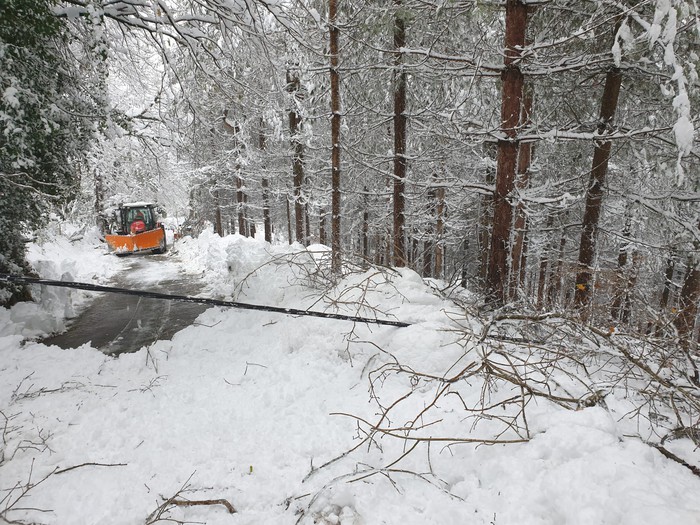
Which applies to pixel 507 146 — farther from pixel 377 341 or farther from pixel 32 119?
pixel 32 119

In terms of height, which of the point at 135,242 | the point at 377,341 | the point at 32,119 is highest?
the point at 32,119

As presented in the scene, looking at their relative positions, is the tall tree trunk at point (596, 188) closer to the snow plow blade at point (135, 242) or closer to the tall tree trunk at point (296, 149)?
the tall tree trunk at point (296, 149)

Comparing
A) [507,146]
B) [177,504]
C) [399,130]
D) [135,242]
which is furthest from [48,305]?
[135,242]

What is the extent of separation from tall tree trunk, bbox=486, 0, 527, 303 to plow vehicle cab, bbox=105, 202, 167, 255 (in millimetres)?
21096

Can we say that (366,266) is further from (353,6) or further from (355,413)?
(353,6)

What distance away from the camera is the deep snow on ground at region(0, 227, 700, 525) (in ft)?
6.50

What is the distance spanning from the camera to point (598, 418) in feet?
7.17

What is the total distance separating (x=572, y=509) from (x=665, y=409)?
157cm

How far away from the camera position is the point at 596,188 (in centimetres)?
720

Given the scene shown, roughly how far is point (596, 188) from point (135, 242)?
874 inches

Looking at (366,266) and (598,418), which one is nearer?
(598,418)

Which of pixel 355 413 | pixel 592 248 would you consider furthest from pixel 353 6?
pixel 355 413

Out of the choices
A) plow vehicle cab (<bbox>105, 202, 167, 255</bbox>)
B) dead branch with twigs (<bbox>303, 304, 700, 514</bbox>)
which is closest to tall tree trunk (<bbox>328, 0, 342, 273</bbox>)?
dead branch with twigs (<bbox>303, 304, 700, 514</bbox>)

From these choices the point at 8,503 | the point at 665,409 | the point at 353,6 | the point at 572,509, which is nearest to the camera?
the point at 572,509
